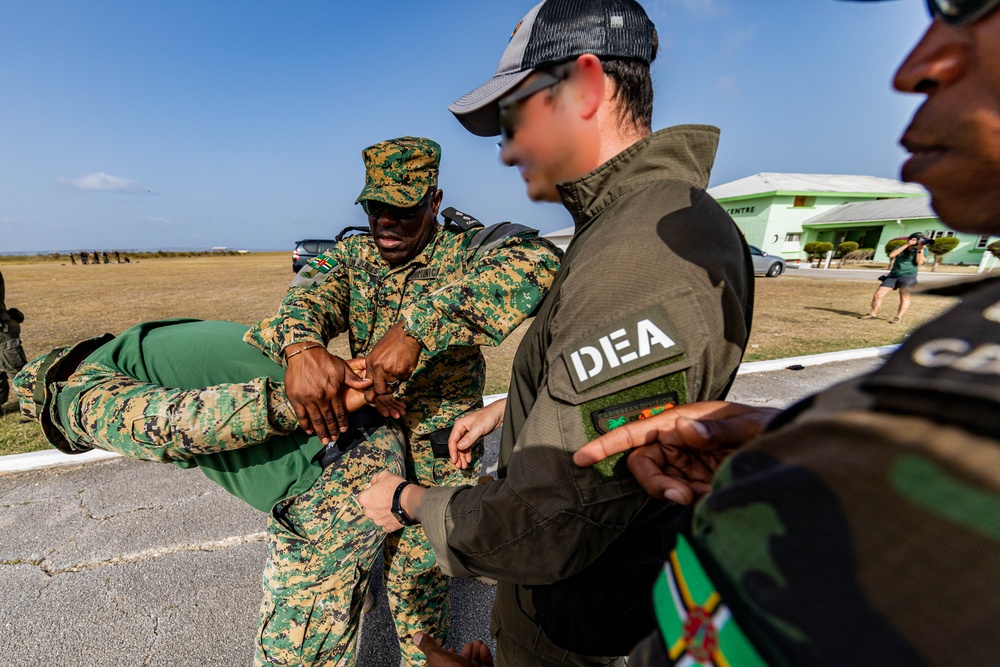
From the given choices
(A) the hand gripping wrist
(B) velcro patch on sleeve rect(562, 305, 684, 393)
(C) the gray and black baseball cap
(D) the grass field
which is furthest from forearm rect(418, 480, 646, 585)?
(D) the grass field

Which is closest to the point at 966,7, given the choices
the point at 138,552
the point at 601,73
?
the point at 601,73

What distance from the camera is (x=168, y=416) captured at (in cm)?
126

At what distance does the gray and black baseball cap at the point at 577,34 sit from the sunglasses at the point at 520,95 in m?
0.02

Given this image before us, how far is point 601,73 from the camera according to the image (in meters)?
1.08

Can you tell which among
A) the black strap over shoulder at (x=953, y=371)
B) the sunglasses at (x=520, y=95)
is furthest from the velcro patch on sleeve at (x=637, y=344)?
the sunglasses at (x=520, y=95)

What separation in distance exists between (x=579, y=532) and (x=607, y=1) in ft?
4.12

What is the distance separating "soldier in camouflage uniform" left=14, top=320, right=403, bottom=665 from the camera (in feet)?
4.42

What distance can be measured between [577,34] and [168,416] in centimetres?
155

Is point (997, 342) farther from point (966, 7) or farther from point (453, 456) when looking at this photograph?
point (453, 456)

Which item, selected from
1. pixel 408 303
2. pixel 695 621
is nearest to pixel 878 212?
pixel 408 303

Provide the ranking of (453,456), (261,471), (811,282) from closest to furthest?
(261,471) < (453,456) < (811,282)

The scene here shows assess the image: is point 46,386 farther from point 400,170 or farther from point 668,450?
point 668,450

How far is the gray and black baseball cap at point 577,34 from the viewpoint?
1073mm

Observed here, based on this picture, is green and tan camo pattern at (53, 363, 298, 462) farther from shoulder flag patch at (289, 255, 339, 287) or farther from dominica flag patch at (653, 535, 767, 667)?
dominica flag patch at (653, 535, 767, 667)
